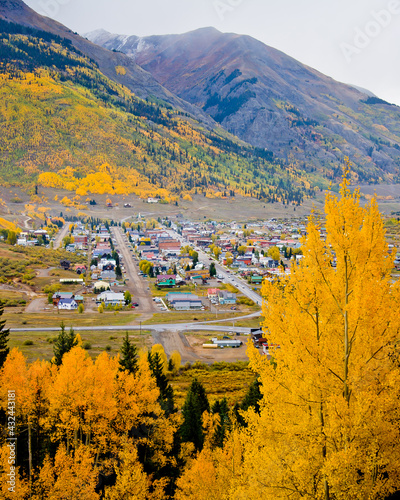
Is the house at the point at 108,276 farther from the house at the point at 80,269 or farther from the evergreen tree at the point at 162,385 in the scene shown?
the evergreen tree at the point at 162,385

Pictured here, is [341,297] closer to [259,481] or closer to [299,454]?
[299,454]

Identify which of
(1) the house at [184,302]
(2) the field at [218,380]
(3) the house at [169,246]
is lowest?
(2) the field at [218,380]

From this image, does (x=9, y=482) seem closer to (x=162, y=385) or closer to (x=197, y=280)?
(x=162, y=385)

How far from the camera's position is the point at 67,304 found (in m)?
81.2

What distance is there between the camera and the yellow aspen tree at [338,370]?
881 centimetres

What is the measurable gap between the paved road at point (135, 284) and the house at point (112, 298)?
3.62m

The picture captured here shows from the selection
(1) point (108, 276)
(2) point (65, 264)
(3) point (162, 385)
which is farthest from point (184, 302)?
(3) point (162, 385)

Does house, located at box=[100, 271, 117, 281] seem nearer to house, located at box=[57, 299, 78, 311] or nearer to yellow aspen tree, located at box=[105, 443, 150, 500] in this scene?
house, located at box=[57, 299, 78, 311]

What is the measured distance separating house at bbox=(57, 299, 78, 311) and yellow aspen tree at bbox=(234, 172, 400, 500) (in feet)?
247

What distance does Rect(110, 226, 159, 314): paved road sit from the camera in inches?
3342

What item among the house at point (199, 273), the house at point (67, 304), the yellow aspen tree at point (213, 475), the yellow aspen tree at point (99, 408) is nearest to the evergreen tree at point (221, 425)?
the yellow aspen tree at point (213, 475)

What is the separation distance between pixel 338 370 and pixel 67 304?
78.1 m

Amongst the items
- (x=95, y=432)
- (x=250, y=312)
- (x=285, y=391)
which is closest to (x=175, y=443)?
(x=95, y=432)

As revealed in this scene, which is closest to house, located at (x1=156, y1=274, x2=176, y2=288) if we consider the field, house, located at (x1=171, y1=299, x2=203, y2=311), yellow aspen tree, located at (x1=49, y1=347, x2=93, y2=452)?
house, located at (x1=171, y1=299, x2=203, y2=311)
